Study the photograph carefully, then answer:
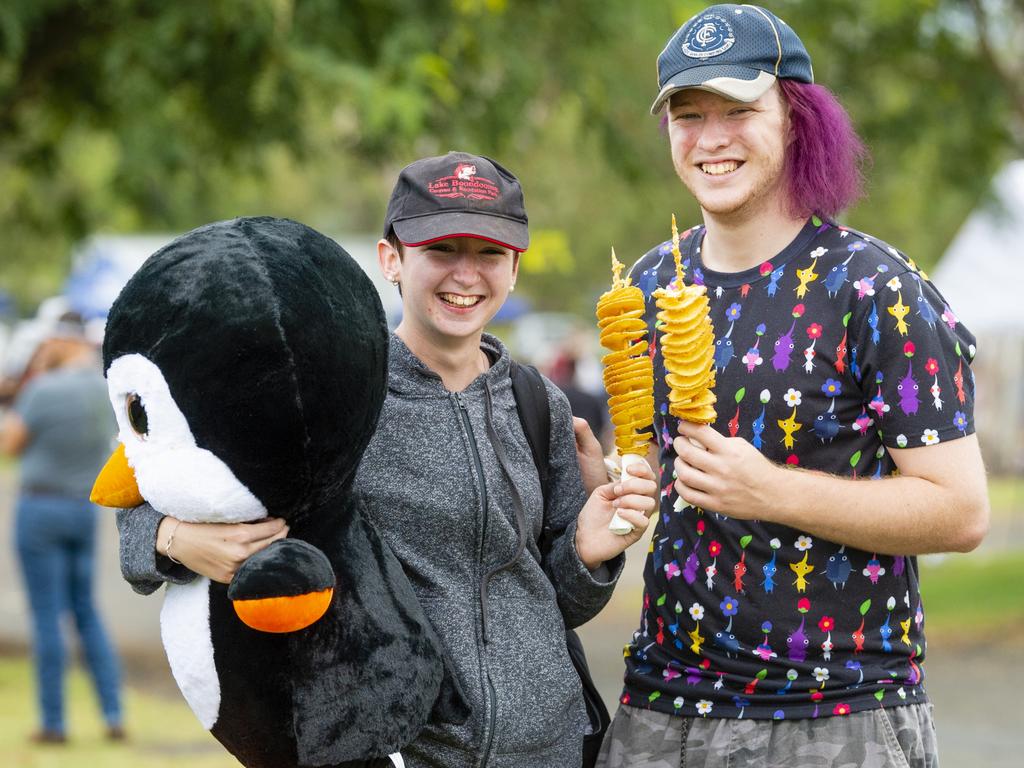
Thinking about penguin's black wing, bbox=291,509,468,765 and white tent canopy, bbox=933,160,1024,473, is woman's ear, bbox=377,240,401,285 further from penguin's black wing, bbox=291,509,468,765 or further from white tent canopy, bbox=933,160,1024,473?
white tent canopy, bbox=933,160,1024,473

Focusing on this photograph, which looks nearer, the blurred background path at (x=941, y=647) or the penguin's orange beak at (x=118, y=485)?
the penguin's orange beak at (x=118, y=485)

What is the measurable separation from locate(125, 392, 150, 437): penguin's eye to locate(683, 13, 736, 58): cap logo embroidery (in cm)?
141

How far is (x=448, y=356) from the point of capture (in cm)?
302

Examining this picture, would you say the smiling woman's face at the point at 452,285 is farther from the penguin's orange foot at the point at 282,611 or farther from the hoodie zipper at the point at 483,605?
the penguin's orange foot at the point at 282,611

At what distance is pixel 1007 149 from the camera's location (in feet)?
33.7

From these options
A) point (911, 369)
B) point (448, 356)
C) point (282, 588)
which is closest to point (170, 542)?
point (282, 588)

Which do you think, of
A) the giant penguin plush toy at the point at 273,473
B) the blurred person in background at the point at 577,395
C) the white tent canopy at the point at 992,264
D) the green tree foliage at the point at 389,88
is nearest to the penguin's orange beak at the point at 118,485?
the giant penguin plush toy at the point at 273,473

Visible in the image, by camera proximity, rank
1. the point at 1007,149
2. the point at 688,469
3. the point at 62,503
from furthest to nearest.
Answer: the point at 1007,149 → the point at 62,503 → the point at 688,469

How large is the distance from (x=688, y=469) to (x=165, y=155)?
549 centimetres

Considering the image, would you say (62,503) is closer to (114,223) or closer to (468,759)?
(114,223)

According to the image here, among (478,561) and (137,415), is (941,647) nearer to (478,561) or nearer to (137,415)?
(478,561)

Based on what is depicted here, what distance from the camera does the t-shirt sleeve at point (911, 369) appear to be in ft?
9.03

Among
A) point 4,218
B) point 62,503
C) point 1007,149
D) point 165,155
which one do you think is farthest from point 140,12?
point 1007,149

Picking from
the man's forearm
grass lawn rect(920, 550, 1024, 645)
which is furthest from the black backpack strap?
grass lawn rect(920, 550, 1024, 645)
